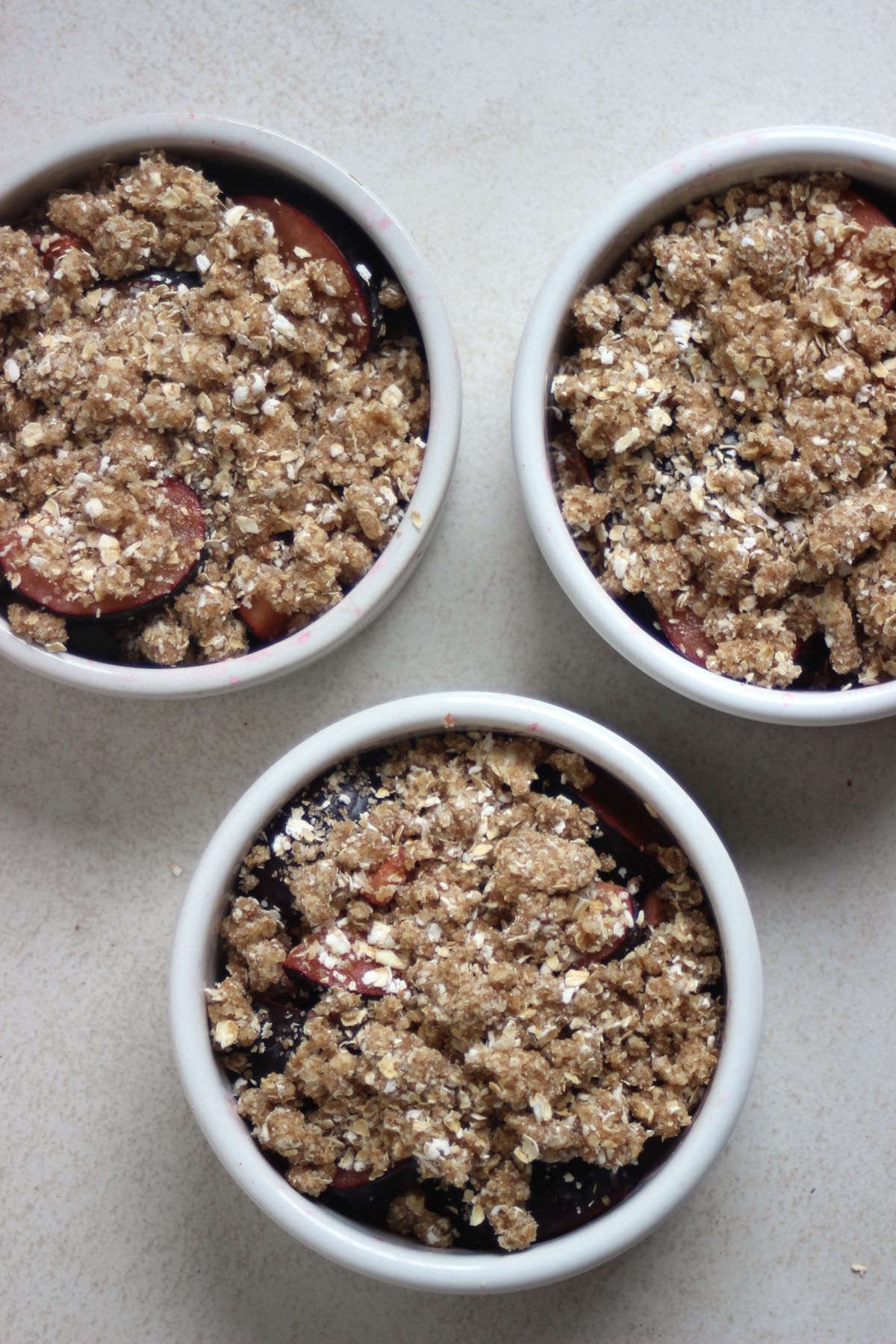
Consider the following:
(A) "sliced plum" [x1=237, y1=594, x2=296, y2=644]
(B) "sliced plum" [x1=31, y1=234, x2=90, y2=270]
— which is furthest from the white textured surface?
(B) "sliced plum" [x1=31, y1=234, x2=90, y2=270]

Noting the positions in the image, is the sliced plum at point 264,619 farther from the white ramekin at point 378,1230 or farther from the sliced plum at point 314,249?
the sliced plum at point 314,249

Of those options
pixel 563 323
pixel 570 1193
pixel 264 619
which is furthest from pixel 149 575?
pixel 570 1193

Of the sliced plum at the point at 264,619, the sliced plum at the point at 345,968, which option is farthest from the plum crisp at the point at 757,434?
the sliced plum at the point at 345,968

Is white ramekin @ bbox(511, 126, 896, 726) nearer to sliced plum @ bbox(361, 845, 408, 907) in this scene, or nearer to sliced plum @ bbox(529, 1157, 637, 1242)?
sliced plum @ bbox(361, 845, 408, 907)

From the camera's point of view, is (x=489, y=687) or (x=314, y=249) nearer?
(x=314, y=249)

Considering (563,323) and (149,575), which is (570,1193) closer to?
(149,575)

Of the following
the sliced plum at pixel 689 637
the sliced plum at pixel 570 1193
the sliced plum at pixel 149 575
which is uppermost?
the sliced plum at pixel 149 575
